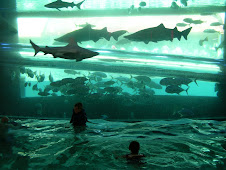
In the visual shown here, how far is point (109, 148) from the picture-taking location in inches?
137

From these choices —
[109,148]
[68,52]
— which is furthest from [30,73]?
[109,148]

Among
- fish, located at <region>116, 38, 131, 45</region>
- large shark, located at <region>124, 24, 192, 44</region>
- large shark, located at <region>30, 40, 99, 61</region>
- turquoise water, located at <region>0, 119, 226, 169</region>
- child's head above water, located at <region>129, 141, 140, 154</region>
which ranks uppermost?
fish, located at <region>116, 38, 131, 45</region>

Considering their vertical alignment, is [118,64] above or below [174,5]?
below

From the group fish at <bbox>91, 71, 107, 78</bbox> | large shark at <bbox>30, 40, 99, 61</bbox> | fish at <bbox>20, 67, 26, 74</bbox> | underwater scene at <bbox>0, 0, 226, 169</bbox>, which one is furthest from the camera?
fish at <bbox>20, 67, 26, 74</bbox>

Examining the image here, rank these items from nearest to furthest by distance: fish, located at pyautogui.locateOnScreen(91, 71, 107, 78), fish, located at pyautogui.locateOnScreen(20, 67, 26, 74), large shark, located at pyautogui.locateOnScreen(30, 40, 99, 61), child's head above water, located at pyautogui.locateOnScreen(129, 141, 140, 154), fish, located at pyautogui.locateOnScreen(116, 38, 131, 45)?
child's head above water, located at pyautogui.locateOnScreen(129, 141, 140, 154), large shark, located at pyautogui.locateOnScreen(30, 40, 99, 61), fish, located at pyautogui.locateOnScreen(91, 71, 107, 78), fish, located at pyautogui.locateOnScreen(20, 67, 26, 74), fish, located at pyautogui.locateOnScreen(116, 38, 131, 45)

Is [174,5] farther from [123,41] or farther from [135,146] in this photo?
[135,146]

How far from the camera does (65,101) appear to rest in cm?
826

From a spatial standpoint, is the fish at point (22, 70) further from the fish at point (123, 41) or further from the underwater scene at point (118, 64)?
the fish at point (123, 41)

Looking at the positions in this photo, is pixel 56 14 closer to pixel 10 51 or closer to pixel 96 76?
pixel 10 51

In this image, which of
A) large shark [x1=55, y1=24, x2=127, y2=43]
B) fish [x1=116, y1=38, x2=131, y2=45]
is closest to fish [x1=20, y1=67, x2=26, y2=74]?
large shark [x1=55, y1=24, x2=127, y2=43]

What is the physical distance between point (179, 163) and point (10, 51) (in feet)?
29.9

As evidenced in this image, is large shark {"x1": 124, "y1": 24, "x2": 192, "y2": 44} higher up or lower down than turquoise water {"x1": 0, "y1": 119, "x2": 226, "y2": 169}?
higher up

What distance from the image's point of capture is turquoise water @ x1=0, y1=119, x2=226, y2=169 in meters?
2.79

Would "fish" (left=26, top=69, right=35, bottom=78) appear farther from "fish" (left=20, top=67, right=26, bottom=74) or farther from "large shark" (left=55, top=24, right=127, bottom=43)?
"large shark" (left=55, top=24, right=127, bottom=43)
